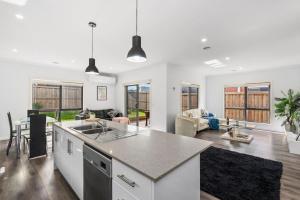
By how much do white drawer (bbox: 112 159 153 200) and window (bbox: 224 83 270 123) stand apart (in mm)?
7358

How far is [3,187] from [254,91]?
8.58m

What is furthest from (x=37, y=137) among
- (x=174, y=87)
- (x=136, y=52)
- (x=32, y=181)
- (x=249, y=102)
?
(x=249, y=102)

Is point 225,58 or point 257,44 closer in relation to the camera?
point 257,44

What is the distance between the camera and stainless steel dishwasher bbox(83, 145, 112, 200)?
1.34m

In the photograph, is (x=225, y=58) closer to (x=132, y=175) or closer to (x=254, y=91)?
(x=254, y=91)

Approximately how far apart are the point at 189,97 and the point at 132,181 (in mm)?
6098

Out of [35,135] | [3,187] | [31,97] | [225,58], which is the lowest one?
[3,187]

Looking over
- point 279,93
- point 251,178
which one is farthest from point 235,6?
point 279,93

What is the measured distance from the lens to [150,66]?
5859 mm

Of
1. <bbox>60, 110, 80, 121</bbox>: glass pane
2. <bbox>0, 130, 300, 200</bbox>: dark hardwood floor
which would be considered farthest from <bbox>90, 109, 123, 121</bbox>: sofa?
<bbox>0, 130, 300, 200</bbox>: dark hardwood floor

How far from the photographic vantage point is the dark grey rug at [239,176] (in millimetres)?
2102

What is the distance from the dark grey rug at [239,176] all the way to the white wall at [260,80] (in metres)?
4.12

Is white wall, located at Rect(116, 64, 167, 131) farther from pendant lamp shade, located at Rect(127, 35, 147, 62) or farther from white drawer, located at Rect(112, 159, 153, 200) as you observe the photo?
white drawer, located at Rect(112, 159, 153, 200)

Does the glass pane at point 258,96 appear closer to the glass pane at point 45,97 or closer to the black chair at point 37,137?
the black chair at point 37,137
